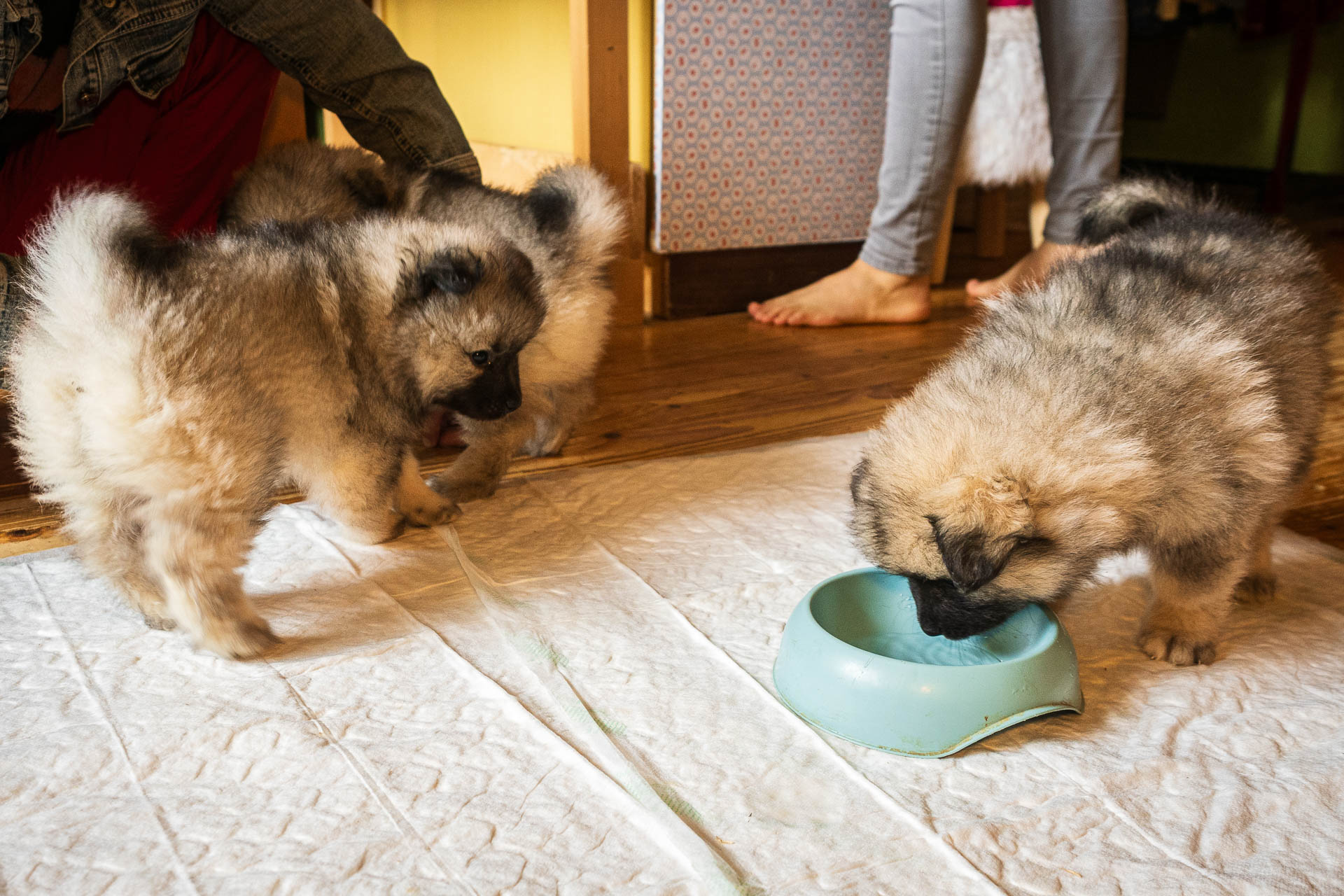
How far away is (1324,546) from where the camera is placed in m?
1.85

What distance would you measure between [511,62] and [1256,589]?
3.02 meters

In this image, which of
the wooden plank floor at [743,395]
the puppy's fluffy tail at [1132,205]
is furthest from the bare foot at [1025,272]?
the puppy's fluffy tail at [1132,205]

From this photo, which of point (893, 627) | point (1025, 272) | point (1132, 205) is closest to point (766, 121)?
point (1025, 272)

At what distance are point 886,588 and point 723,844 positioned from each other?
1.74ft

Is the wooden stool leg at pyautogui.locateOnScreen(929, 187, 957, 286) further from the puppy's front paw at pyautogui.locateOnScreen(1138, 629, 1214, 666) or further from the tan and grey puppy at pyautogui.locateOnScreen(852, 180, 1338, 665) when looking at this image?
→ the puppy's front paw at pyautogui.locateOnScreen(1138, 629, 1214, 666)

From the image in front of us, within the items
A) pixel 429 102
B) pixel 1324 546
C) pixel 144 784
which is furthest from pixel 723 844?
pixel 429 102

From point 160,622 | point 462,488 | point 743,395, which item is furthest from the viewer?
point 743,395

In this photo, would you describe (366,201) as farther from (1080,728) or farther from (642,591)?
(1080,728)

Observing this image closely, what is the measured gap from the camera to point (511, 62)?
3.71 m

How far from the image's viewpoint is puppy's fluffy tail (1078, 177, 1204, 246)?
1835 millimetres

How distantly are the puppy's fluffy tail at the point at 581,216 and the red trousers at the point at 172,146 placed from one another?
763 mm

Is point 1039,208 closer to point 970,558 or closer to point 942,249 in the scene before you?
point 942,249

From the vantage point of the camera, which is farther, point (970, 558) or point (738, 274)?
point (738, 274)

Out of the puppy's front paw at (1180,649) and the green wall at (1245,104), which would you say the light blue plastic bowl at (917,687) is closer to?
the puppy's front paw at (1180,649)
